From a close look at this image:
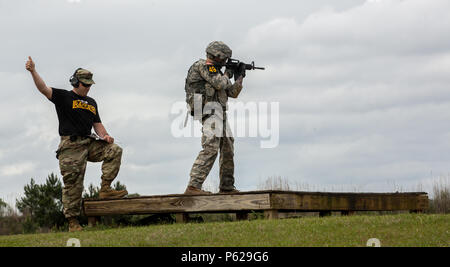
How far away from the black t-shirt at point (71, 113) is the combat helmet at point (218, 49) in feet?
8.22

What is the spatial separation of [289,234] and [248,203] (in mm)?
1843

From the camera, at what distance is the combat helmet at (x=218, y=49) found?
38.6ft

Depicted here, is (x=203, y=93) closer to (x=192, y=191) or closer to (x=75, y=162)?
(x=192, y=191)

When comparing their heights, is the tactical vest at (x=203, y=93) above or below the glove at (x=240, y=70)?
below

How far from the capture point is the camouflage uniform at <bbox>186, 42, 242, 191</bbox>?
37.1ft

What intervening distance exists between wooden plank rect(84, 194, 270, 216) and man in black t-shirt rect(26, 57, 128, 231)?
966 mm

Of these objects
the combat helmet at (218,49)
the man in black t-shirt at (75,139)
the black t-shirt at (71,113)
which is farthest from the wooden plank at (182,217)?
the combat helmet at (218,49)

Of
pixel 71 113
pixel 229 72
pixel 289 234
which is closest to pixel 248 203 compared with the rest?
A: pixel 289 234

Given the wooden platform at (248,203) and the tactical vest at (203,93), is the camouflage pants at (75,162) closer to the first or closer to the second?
the wooden platform at (248,203)

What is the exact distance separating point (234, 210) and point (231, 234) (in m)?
1.90

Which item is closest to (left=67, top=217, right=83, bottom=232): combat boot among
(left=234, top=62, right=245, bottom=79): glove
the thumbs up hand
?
the thumbs up hand
